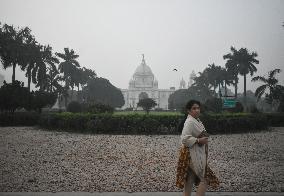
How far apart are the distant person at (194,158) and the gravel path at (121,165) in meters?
1.65

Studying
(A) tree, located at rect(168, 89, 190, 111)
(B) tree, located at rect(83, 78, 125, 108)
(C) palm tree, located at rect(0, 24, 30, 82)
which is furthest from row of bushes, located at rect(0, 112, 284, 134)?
(A) tree, located at rect(168, 89, 190, 111)

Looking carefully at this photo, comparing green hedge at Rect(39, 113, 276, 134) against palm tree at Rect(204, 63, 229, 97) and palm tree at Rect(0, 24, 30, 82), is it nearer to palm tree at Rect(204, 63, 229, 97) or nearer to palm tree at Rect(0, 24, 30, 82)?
palm tree at Rect(0, 24, 30, 82)

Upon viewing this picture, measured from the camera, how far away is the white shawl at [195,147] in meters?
5.02

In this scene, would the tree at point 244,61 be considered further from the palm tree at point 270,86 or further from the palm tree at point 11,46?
the palm tree at point 11,46

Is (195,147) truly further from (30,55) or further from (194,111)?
(30,55)

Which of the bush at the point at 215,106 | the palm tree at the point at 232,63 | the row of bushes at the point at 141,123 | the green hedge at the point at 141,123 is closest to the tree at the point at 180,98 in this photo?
the palm tree at the point at 232,63

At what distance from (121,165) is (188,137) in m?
4.85

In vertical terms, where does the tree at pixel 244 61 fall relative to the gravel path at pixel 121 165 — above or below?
above

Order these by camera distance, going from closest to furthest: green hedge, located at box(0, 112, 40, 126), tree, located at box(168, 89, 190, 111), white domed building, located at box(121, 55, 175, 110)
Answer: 1. green hedge, located at box(0, 112, 40, 126)
2. tree, located at box(168, 89, 190, 111)
3. white domed building, located at box(121, 55, 175, 110)

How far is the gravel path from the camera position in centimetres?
698

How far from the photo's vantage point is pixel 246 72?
5675 centimetres

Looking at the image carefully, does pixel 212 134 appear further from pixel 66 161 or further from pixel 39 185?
pixel 39 185

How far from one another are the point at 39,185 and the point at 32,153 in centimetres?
493

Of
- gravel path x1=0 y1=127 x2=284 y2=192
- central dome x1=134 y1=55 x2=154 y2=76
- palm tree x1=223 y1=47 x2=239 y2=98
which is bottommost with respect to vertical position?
gravel path x1=0 y1=127 x2=284 y2=192
